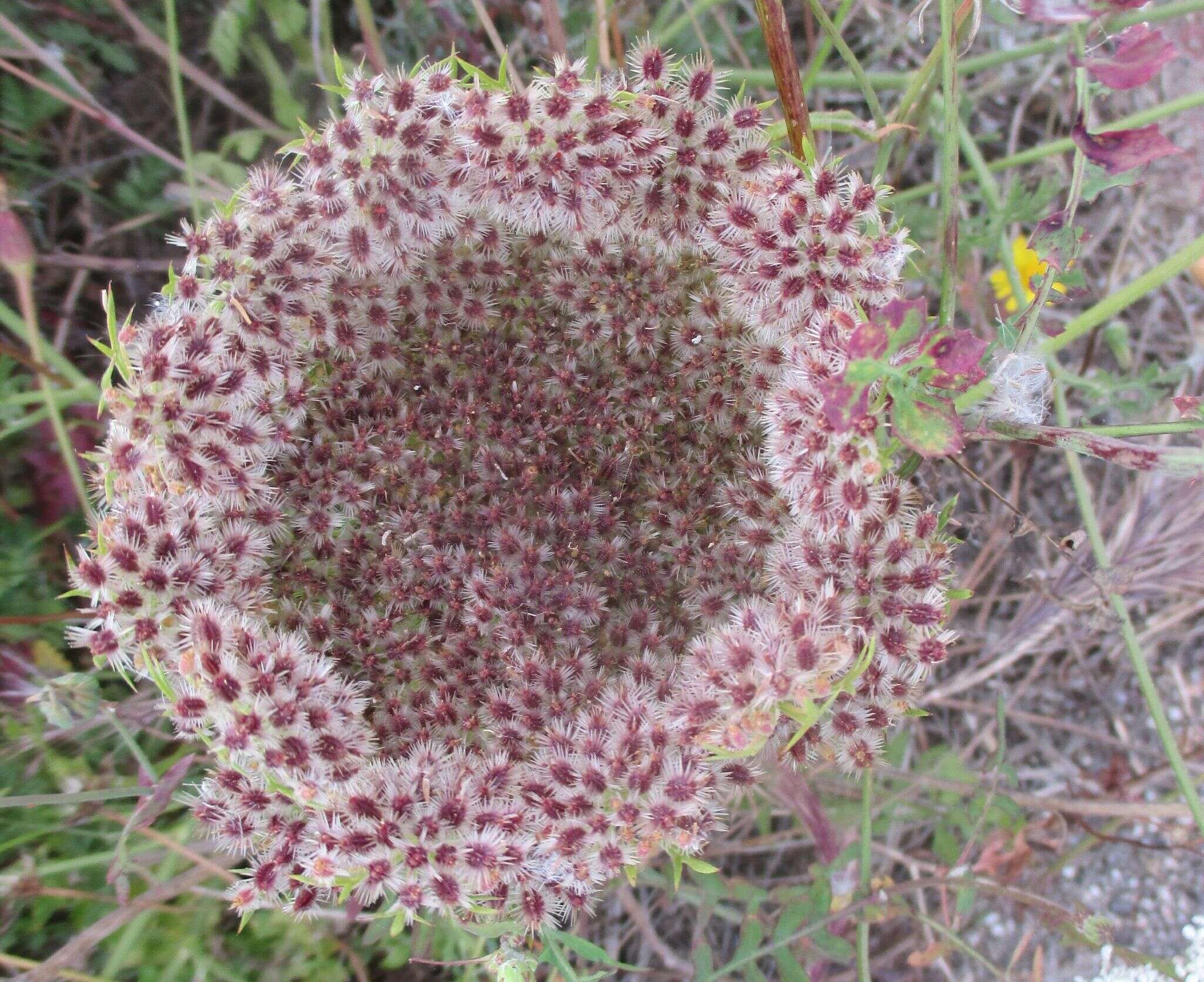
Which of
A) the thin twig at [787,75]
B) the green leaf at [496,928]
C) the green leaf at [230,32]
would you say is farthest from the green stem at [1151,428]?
the green leaf at [230,32]

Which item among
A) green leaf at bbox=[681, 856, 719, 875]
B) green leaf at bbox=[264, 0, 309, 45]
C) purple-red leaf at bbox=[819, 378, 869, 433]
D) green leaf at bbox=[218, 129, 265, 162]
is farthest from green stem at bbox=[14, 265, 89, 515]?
purple-red leaf at bbox=[819, 378, 869, 433]

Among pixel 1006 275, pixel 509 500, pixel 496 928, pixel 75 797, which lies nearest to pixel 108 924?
pixel 75 797

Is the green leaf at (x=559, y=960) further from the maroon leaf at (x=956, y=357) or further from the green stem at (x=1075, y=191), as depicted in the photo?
the green stem at (x=1075, y=191)

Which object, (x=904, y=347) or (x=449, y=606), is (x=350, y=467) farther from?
(x=904, y=347)

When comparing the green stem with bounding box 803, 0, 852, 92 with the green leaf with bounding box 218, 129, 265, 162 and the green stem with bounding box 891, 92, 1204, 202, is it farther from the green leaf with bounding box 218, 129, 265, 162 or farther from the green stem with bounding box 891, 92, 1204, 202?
the green leaf with bounding box 218, 129, 265, 162

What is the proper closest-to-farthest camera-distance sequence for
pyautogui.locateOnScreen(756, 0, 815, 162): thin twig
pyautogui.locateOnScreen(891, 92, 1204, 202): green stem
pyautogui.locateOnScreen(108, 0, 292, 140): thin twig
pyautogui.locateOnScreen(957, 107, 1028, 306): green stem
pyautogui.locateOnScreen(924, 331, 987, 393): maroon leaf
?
1. pyautogui.locateOnScreen(924, 331, 987, 393): maroon leaf
2. pyautogui.locateOnScreen(756, 0, 815, 162): thin twig
3. pyautogui.locateOnScreen(891, 92, 1204, 202): green stem
4. pyautogui.locateOnScreen(957, 107, 1028, 306): green stem
5. pyautogui.locateOnScreen(108, 0, 292, 140): thin twig

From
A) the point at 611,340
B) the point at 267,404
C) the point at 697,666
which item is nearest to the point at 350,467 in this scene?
the point at 267,404

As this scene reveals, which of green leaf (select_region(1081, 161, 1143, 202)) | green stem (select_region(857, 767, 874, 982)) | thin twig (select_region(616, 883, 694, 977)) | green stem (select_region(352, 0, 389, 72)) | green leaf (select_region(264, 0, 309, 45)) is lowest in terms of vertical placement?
thin twig (select_region(616, 883, 694, 977))
